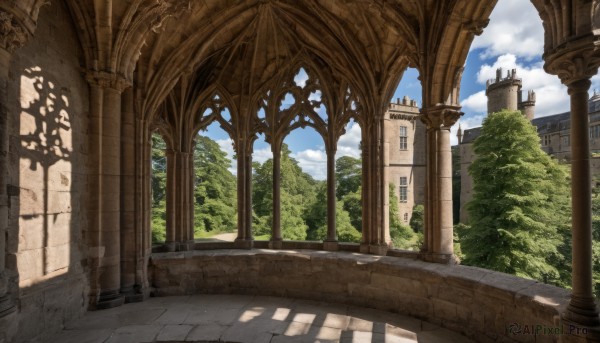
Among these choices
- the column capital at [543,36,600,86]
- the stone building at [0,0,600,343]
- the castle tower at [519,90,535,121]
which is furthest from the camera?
the castle tower at [519,90,535,121]

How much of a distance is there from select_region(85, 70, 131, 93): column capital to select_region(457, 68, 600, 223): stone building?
79.9ft

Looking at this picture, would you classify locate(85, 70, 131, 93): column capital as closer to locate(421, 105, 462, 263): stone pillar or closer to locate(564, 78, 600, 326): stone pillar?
locate(421, 105, 462, 263): stone pillar

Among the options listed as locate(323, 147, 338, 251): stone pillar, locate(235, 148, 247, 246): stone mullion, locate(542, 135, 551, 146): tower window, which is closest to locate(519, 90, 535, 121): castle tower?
locate(542, 135, 551, 146): tower window

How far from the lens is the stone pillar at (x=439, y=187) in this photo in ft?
17.6

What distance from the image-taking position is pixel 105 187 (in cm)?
542

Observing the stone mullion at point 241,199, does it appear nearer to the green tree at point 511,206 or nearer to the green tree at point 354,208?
the green tree at point 511,206

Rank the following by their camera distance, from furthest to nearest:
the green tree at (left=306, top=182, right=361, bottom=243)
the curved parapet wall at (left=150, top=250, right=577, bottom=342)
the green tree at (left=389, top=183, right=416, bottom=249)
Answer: the green tree at (left=389, top=183, right=416, bottom=249), the green tree at (left=306, top=182, right=361, bottom=243), the curved parapet wall at (left=150, top=250, right=577, bottom=342)

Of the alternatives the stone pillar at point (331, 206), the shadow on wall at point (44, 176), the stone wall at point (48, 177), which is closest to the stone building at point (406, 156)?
the stone pillar at point (331, 206)

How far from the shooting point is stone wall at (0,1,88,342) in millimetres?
3963

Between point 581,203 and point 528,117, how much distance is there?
33.8 meters

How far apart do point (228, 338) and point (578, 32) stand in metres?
5.50

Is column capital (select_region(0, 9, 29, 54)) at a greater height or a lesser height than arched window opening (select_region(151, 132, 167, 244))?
greater

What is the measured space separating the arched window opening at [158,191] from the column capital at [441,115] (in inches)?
459

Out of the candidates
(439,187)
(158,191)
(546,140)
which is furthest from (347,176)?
(546,140)
